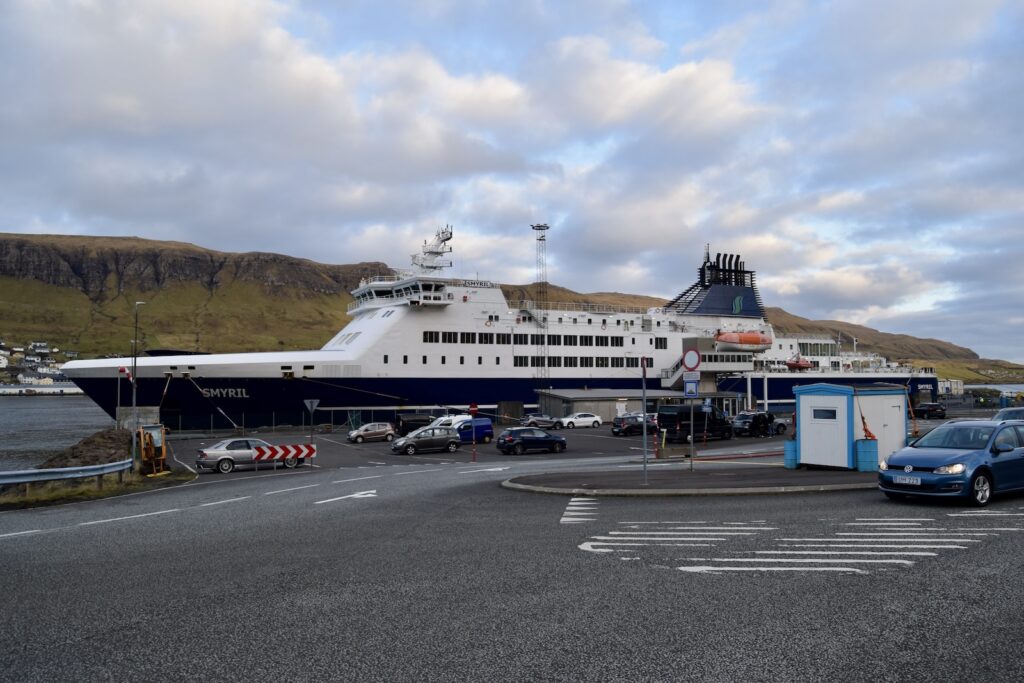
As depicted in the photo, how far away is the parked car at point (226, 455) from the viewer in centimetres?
2541

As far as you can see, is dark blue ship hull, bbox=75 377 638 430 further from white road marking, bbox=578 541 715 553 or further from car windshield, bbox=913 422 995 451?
white road marking, bbox=578 541 715 553

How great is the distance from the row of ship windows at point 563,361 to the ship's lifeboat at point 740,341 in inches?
267

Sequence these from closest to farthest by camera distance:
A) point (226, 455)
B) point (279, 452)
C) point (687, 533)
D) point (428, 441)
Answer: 1. point (687, 533)
2. point (226, 455)
3. point (279, 452)
4. point (428, 441)

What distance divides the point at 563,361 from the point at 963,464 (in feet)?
144

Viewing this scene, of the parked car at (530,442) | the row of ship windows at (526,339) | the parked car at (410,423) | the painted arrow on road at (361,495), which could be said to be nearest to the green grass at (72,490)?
the painted arrow on road at (361,495)

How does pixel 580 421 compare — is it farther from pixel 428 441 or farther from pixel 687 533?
pixel 687 533

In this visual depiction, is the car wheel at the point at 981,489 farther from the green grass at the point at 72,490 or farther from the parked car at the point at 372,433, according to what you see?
the parked car at the point at 372,433

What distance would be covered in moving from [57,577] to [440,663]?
5.47 metres

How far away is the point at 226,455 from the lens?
84.2 feet

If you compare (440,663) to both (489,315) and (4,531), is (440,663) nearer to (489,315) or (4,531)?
(4,531)

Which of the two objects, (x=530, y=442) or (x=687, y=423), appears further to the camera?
(x=687, y=423)

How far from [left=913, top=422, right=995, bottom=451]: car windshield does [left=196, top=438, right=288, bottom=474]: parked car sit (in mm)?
21347

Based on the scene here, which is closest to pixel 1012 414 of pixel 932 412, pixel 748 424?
pixel 748 424

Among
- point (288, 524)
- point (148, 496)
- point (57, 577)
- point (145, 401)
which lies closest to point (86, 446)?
point (145, 401)
